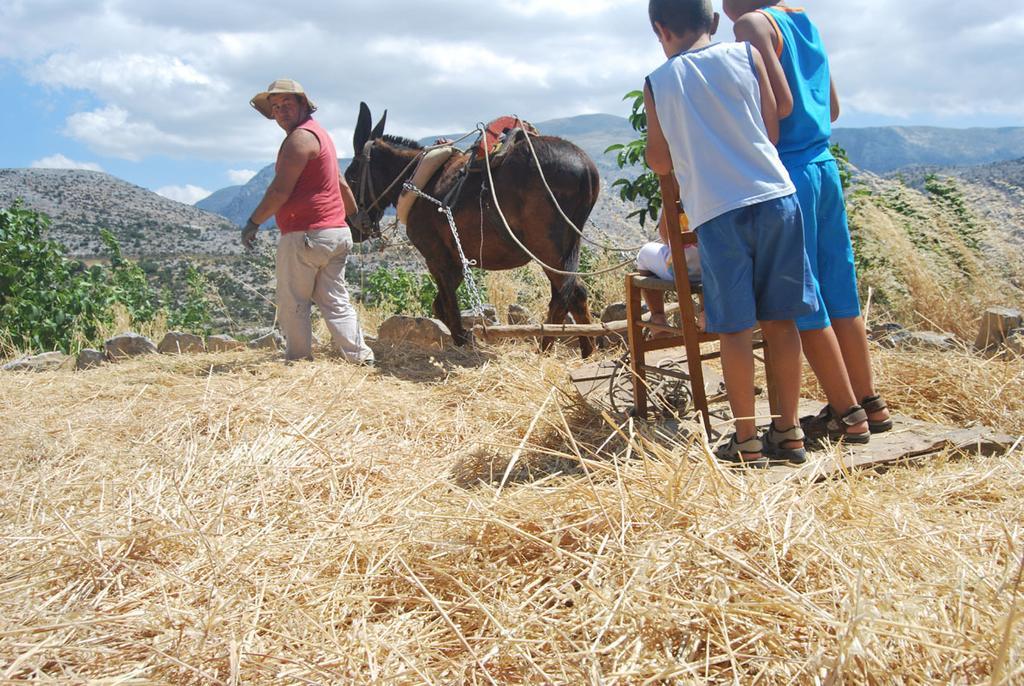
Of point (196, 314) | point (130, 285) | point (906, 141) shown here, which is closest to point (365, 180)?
point (196, 314)

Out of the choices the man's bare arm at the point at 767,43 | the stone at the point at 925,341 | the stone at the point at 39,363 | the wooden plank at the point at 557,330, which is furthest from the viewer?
the stone at the point at 39,363

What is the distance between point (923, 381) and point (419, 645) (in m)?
3.29

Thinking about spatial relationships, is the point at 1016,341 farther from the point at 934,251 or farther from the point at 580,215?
the point at 580,215

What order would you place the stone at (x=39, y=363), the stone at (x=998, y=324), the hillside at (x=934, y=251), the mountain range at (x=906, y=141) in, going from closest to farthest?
the stone at (x=998, y=324) → the hillside at (x=934, y=251) → the stone at (x=39, y=363) → the mountain range at (x=906, y=141)

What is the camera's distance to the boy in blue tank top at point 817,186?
110 inches

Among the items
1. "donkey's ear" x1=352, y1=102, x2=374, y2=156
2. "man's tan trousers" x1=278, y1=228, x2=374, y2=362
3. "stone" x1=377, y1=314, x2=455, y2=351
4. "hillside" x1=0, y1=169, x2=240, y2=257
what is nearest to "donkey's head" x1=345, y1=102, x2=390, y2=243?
"donkey's ear" x1=352, y1=102, x2=374, y2=156

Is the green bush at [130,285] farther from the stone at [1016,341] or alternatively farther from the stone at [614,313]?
the stone at [1016,341]

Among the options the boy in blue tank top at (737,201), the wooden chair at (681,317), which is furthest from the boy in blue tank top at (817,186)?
the wooden chair at (681,317)

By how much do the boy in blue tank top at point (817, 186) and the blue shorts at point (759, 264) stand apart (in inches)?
7.1

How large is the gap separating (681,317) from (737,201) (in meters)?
0.61

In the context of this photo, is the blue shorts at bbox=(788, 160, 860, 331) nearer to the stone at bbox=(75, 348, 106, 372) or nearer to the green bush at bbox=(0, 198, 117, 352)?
the stone at bbox=(75, 348, 106, 372)

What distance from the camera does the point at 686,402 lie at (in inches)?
143

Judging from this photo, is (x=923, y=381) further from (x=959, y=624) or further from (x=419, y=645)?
(x=419, y=645)

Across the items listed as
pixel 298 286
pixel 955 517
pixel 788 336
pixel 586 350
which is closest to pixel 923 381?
pixel 788 336
